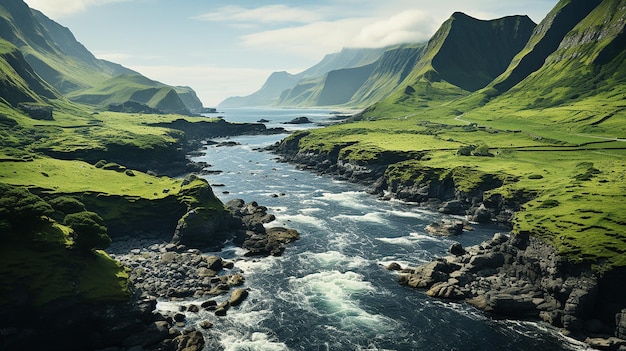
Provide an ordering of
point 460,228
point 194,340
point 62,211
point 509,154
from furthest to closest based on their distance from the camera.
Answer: point 509,154, point 460,228, point 62,211, point 194,340

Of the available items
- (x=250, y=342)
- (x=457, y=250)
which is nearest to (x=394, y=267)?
(x=457, y=250)

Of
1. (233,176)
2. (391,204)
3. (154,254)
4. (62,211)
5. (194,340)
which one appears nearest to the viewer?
(194,340)

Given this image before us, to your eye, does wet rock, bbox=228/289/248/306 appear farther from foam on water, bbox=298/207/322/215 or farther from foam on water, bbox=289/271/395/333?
foam on water, bbox=298/207/322/215

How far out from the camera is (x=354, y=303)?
66.6m

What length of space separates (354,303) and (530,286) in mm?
29865

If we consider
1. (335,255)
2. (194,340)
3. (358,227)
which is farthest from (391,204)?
(194,340)

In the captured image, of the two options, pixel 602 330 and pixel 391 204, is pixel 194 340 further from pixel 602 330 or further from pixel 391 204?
pixel 391 204

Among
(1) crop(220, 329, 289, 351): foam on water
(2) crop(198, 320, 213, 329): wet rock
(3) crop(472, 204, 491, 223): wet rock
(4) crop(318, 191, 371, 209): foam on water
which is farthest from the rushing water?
(4) crop(318, 191, 371, 209): foam on water

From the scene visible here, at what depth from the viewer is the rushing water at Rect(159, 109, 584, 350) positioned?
55781mm

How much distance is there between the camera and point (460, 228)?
10000cm

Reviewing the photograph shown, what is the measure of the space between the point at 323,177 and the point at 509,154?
75.0 m

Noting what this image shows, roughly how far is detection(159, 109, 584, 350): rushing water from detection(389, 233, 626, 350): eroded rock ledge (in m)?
2.47

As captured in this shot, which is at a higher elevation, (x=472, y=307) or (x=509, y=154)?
(x=509, y=154)

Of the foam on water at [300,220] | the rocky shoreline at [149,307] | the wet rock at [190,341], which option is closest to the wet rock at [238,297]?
the rocky shoreline at [149,307]
